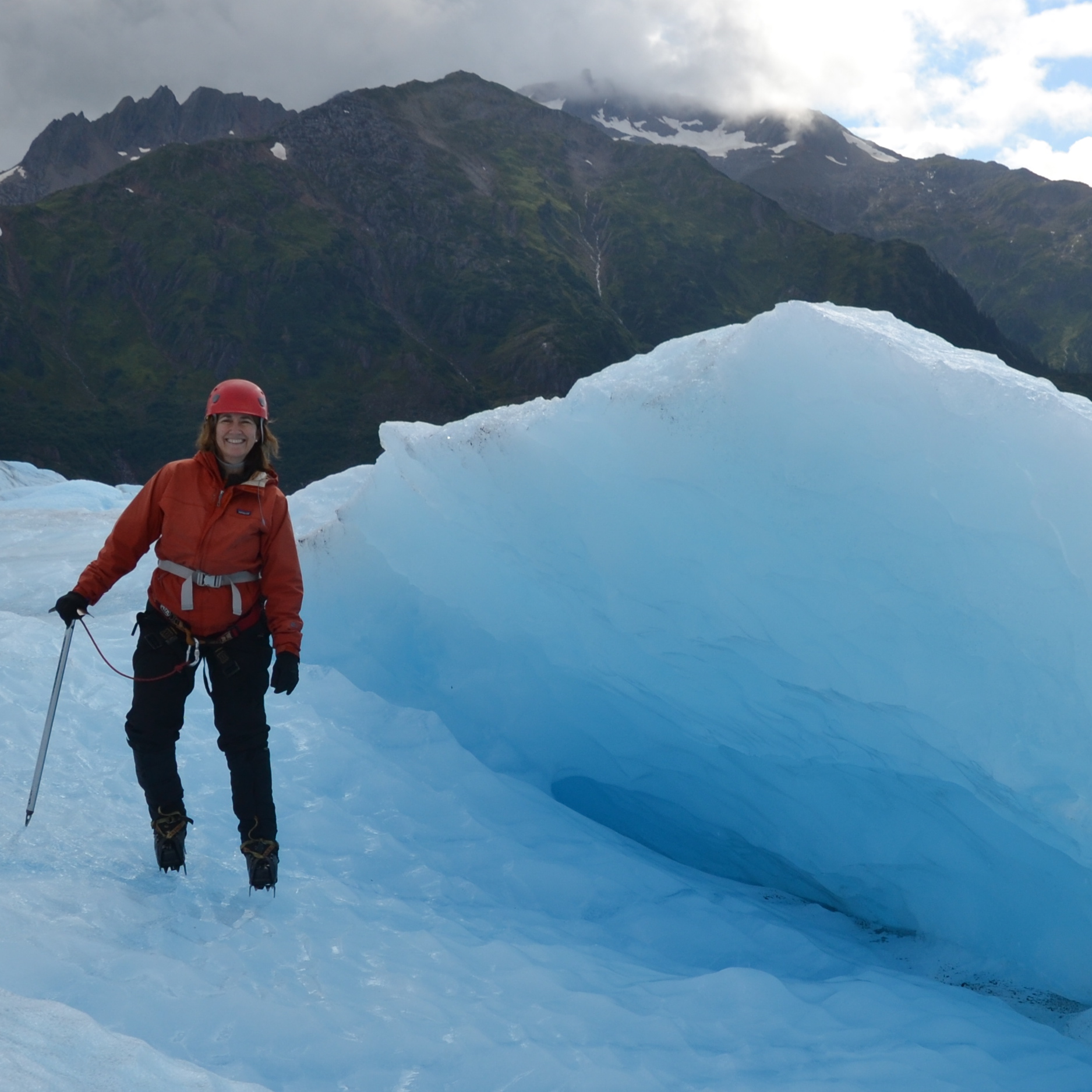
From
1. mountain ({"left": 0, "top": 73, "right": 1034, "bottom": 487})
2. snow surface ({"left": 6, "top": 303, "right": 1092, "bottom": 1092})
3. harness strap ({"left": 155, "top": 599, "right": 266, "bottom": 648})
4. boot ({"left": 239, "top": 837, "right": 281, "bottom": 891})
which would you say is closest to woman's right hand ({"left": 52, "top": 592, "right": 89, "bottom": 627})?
harness strap ({"left": 155, "top": 599, "right": 266, "bottom": 648})

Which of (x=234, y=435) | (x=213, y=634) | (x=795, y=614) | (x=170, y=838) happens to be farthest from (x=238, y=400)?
(x=795, y=614)

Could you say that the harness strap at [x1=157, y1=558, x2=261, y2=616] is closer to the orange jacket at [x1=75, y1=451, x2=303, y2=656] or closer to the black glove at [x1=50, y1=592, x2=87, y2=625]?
the orange jacket at [x1=75, y1=451, x2=303, y2=656]

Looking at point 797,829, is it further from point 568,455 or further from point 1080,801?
point 568,455

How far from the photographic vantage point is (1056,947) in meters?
5.63

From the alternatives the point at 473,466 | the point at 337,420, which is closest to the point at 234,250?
the point at 337,420

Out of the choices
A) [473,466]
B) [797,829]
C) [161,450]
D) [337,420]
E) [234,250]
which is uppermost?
[234,250]

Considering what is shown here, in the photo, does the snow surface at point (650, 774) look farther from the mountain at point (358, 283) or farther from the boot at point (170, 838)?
the mountain at point (358, 283)

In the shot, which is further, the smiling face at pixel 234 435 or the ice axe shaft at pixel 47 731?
the ice axe shaft at pixel 47 731

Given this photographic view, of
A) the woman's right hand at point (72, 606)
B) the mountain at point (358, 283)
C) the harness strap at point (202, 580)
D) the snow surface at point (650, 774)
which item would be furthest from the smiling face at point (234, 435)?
the mountain at point (358, 283)

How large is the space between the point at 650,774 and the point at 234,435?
462 centimetres

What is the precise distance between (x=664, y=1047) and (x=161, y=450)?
122 metres

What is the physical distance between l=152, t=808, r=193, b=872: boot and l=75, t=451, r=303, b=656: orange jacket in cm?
92

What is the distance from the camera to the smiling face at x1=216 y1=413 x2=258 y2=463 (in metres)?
4.24

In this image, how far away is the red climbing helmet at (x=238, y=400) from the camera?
421 centimetres
